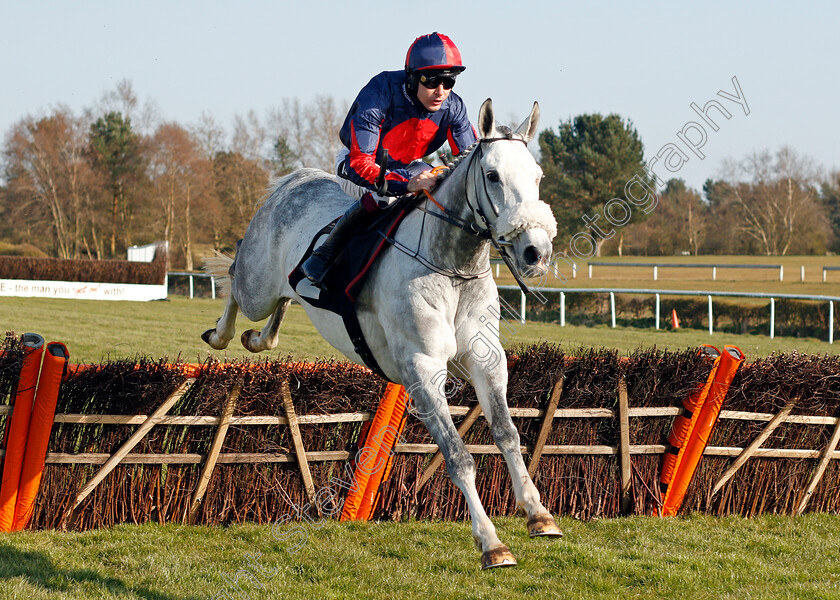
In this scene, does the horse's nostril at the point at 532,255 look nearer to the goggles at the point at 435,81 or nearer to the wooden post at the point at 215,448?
the goggles at the point at 435,81

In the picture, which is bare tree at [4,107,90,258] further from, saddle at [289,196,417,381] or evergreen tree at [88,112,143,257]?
saddle at [289,196,417,381]

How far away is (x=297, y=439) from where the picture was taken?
5.59m

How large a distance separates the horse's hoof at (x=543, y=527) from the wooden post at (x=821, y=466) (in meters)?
3.98

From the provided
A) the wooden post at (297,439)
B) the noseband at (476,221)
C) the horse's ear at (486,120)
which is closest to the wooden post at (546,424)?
the wooden post at (297,439)

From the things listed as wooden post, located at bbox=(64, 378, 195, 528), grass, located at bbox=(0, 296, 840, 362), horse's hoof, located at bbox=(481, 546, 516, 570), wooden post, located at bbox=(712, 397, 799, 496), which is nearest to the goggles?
horse's hoof, located at bbox=(481, 546, 516, 570)

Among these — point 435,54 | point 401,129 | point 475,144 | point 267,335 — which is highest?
point 435,54

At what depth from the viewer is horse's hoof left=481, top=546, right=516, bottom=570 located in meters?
3.39

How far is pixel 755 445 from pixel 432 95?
158 inches

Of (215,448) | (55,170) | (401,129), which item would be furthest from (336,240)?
(55,170)

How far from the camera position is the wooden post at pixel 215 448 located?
17.8ft

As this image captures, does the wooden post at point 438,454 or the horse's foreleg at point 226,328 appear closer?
the wooden post at point 438,454

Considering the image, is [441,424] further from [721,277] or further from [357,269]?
[721,277]

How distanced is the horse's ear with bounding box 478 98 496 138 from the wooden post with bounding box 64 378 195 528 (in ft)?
9.49

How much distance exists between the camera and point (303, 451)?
5609 mm
